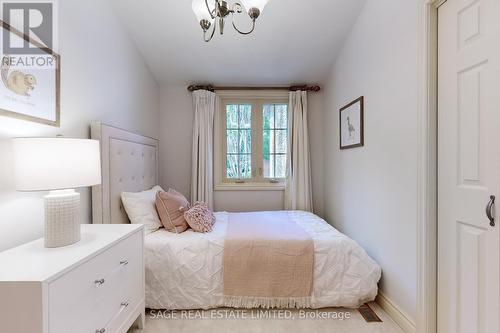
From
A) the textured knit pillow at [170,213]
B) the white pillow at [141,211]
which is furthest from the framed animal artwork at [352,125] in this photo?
the white pillow at [141,211]

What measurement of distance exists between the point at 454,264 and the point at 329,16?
7.49ft

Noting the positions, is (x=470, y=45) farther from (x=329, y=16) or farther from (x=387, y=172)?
(x=329, y=16)

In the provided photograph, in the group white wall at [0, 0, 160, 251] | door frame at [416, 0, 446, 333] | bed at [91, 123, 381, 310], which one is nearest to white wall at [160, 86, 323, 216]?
white wall at [0, 0, 160, 251]

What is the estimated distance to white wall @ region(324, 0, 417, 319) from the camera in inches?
64.5

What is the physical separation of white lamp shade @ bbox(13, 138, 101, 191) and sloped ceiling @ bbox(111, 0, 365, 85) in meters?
1.71

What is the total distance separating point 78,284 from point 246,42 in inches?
100

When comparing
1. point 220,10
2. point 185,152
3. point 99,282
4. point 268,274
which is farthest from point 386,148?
point 185,152

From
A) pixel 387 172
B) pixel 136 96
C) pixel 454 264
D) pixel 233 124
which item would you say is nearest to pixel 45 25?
pixel 136 96

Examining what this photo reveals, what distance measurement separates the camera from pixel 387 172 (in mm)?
1903

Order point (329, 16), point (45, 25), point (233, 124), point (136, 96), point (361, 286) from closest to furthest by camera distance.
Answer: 1. point (45, 25)
2. point (361, 286)
3. point (329, 16)
4. point (136, 96)
5. point (233, 124)

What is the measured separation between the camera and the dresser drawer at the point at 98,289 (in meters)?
0.99

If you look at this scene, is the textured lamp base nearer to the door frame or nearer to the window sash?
the door frame

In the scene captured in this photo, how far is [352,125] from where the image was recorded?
2502mm

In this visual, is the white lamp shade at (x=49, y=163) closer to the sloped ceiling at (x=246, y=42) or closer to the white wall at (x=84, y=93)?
the white wall at (x=84, y=93)
